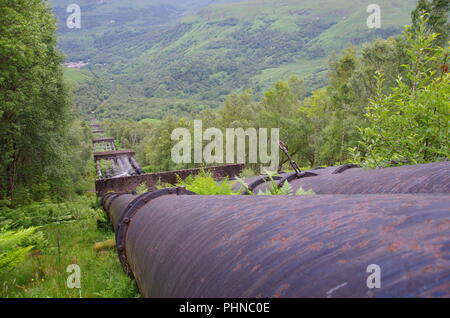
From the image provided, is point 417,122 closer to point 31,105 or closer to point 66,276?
point 66,276

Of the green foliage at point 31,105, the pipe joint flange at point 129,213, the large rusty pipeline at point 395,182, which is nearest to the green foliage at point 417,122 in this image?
the large rusty pipeline at point 395,182

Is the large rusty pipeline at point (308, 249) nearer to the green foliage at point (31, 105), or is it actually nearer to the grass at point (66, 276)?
the grass at point (66, 276)

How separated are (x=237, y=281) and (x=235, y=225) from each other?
11.8 inches

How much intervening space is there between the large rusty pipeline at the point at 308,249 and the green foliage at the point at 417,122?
3307 mm

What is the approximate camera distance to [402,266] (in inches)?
31.6

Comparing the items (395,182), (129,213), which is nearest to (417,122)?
(395,182)

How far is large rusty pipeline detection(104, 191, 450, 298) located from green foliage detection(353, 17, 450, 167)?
3.31m

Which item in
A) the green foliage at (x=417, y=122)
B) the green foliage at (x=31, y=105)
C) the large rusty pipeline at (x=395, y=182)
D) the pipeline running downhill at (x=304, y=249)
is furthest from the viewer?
the green foliage at (x=31, y=105)

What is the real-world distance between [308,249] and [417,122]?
160 inches

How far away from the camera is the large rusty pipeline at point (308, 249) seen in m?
0.81

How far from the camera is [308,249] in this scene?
0.99 metres

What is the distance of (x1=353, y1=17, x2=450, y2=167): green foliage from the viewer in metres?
3.87
